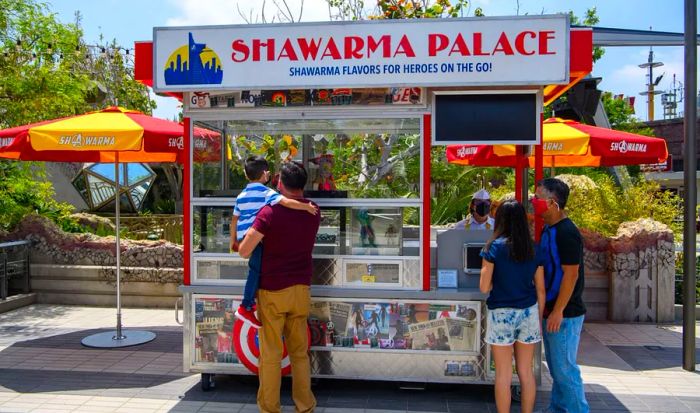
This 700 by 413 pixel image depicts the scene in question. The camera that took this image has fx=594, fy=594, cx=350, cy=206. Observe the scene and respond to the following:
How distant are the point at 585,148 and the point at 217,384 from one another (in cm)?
438

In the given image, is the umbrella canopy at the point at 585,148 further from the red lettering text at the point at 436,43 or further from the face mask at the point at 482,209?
the red lettering text at the point at 436,43

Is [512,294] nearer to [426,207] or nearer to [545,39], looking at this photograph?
[426,207]

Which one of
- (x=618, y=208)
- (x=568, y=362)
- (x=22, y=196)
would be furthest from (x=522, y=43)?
(x=22, y=196)

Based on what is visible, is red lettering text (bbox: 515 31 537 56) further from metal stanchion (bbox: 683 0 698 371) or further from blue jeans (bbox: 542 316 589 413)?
metal stanchion (bbox: 683 0 698 371)

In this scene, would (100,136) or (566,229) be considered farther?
(100,136)

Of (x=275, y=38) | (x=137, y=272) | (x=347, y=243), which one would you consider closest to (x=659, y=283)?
(x=347, y=243)

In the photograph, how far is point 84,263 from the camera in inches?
324

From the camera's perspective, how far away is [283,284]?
408cm

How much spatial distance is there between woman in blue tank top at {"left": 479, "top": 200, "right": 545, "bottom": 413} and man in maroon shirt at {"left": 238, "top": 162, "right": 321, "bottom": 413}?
4.06 ft

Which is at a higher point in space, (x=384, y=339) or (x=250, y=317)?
(x=250, y=317)

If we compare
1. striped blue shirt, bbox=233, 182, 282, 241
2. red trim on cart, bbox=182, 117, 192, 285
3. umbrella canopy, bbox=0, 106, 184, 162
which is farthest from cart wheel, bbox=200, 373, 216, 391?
umbrella canopy, bbox=0, 106, 184, 162

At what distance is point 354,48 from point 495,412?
2.94 metres

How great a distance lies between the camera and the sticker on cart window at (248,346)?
4.64 metres

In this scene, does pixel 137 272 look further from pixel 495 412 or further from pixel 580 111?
pixel 580 111
